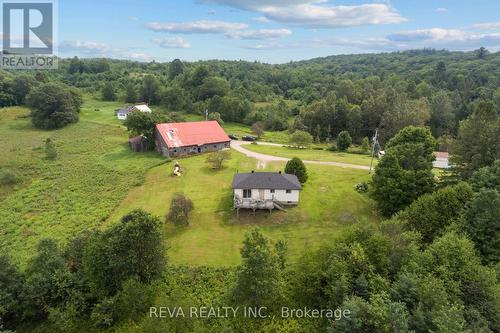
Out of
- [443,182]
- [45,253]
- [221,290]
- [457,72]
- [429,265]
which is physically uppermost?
[457,72]

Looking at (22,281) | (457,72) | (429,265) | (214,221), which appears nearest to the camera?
(429,265)

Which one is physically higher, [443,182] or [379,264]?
[443,182]

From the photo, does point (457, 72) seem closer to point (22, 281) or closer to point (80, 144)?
point (80, 144)

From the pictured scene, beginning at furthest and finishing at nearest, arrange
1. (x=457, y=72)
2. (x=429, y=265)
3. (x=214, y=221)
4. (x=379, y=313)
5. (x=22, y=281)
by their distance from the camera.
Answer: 1. (x=457, y=72)
2. (x=214, y=221)
3. (x=22, y=281)
4. (x=429, y=265)
5. (x=379, y=313)

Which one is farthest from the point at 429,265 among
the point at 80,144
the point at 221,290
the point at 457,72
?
the point at 457,72

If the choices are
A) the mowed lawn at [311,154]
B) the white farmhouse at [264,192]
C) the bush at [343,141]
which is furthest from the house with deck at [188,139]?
the white farmhouse at [264,192]

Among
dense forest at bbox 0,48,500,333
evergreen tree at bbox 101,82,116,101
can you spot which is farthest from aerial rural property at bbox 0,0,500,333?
evergreen tree at bbox 101,82,116,101

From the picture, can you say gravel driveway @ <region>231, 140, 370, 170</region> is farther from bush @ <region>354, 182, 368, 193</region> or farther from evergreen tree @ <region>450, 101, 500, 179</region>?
evergreen tree @ <region>450, 101, 500, 179</region>

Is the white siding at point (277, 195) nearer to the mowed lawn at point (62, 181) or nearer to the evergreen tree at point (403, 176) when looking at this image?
the evergreen tree at point (403, 176)

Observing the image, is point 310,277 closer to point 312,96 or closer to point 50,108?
point 50,108
